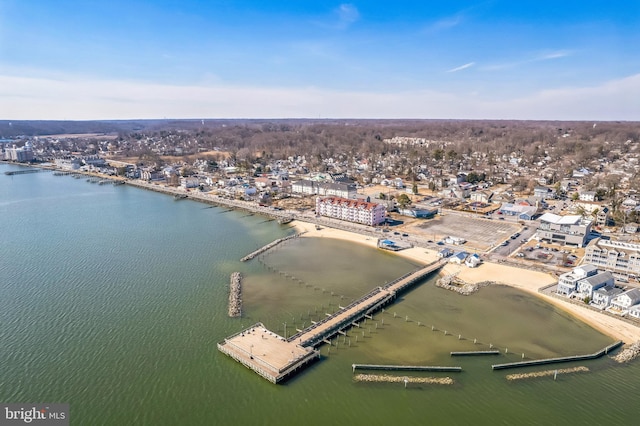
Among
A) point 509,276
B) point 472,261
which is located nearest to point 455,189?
point 472,261

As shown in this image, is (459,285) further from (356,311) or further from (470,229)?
(470,229)

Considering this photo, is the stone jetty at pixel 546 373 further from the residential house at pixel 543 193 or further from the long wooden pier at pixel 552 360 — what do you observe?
the residential house at pixel 543 193

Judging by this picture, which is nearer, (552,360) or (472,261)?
(552,360)

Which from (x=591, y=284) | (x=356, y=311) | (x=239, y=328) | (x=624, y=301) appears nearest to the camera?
(x=239, y=328)

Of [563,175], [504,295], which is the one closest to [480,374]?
[504,295]

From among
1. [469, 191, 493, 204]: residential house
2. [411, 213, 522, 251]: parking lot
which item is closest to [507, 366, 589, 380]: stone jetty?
[411, 213, 522, 251]: parking lot

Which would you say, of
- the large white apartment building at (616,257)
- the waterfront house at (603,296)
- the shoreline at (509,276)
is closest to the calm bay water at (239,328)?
the shoreline at (509,276)

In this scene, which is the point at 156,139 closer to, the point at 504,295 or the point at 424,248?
the point at 424,248
